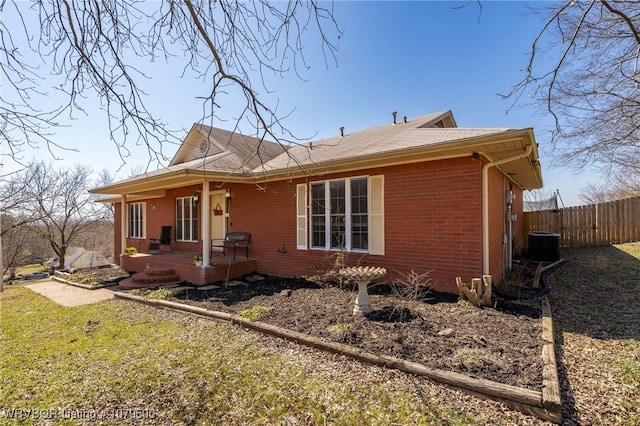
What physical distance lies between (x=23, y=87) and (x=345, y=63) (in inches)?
141

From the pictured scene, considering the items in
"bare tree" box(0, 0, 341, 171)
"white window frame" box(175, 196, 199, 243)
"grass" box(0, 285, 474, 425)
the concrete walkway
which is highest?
"bare tree" box(0, 0, 341, 171)

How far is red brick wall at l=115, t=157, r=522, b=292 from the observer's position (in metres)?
5.90

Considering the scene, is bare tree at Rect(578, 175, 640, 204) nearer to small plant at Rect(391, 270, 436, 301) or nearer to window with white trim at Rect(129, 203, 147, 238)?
small plant at Rect(391, 270, 436, 301)

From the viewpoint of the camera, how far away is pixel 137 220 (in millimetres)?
14977

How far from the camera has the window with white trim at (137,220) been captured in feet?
47.9

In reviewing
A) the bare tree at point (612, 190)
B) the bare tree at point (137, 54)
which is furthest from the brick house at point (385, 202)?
the bare tree at point (612, 190)

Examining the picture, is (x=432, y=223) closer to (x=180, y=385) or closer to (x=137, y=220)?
(x=180, y=385)

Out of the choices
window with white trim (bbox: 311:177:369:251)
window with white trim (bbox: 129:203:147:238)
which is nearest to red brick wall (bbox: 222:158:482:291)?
window with white trim (bbox: 311:177:369:251)

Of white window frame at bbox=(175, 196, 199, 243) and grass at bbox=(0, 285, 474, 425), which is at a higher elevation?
white window frame at bbox=(175, 196, 199, 243)

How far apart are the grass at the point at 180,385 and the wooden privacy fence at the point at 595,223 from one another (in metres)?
13.5

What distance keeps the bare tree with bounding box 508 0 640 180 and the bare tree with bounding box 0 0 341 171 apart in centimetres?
228

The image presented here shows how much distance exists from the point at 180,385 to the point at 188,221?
9.74 m

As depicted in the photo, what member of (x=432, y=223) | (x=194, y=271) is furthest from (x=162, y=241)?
(x=432, y=223)

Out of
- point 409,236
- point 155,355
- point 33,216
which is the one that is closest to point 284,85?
point 155,355
